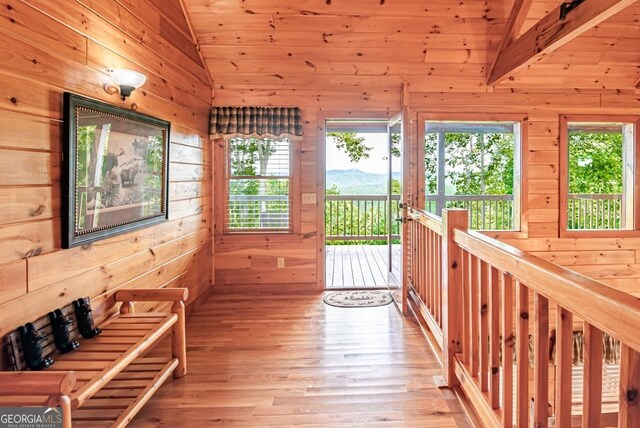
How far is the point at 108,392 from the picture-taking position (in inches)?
78.7

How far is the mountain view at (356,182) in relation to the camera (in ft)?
21.6

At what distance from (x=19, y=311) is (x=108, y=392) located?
2.42 feet

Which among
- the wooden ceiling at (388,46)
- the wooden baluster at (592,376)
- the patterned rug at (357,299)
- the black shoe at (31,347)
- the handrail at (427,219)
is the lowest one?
the patterned rug at (357,299)

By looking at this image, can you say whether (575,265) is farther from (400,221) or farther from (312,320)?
(312,320)

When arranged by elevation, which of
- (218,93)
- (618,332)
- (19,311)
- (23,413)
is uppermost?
(218,93)

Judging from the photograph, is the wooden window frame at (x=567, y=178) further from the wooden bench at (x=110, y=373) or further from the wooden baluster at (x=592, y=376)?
the wooden bench at (x=110, y=373)

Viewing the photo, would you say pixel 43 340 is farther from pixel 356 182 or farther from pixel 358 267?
pixel 356 182

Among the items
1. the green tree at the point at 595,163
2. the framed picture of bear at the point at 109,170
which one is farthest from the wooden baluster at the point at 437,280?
the green tree at the point at 595,163

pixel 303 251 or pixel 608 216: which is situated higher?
pixel 608 216

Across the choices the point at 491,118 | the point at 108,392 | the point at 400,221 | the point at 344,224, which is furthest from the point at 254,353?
the point at 344,224

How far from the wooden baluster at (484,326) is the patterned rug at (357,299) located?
5.76 feet

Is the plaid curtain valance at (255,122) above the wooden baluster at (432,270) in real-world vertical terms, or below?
above

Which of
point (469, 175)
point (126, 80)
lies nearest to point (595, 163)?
point (469, 175)

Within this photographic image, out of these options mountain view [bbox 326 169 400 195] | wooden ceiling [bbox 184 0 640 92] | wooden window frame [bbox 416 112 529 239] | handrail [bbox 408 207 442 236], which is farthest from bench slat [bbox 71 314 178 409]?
mountain view [bbox 326 169 400 195]
